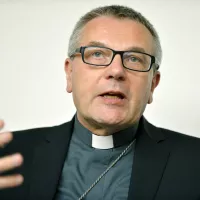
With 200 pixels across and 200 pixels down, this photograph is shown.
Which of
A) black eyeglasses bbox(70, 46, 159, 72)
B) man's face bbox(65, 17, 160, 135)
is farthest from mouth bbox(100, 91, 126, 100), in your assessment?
black eyeglasses bbox(70, 46, 159, 72)

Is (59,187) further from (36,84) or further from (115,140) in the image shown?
(36,84)

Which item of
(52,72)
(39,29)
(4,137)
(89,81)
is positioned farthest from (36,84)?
(4,137)

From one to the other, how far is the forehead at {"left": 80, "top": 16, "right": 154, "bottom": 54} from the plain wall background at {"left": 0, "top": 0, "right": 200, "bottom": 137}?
1.32 feet

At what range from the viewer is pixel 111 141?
4.68 feet

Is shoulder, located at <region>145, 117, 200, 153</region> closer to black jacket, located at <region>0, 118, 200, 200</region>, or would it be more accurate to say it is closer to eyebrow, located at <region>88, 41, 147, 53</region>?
black jacket, located at <region>0, 118, 200, 200</region>

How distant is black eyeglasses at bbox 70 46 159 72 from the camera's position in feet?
4.35

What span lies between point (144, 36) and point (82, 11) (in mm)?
574

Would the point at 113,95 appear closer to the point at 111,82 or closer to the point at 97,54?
the point at 111,82

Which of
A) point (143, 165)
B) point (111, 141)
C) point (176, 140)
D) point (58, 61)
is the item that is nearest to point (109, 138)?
point (111, 141)

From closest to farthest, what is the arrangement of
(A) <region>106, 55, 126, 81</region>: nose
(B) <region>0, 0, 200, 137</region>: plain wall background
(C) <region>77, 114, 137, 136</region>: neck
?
(A) <region>106, 55, 126, 81</region>: nose < (C) <region>77, 114, 137, 136</region>: neck < (B) <region>0, 0, 200, 137</region>: plain wall background

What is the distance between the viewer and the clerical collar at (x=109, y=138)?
1.43 metres

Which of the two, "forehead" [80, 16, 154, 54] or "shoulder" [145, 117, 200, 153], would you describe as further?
"shoulder" [145, 117, 200, 153]

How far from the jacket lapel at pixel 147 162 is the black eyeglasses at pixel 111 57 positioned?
11.3 inches

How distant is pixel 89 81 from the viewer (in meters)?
1.34
